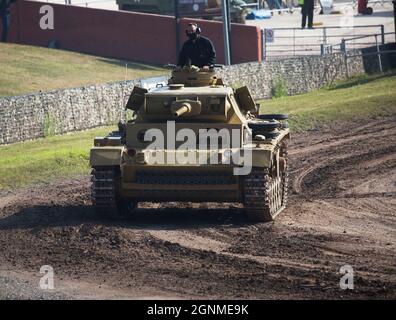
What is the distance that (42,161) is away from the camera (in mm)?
22328

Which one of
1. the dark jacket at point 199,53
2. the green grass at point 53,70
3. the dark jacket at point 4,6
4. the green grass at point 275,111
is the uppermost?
the dark jacket at point 199,53

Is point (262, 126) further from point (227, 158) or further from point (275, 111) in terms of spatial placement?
point (275, 111)

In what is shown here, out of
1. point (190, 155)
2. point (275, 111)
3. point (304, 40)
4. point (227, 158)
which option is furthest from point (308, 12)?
point (227, 158)

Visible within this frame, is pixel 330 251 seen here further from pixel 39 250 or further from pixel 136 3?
pixel 136 3

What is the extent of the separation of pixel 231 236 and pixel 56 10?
30375 millimetres

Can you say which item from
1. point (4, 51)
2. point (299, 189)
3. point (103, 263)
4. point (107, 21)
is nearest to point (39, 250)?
point (103, 263)

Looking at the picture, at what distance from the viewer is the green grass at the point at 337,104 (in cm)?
2806

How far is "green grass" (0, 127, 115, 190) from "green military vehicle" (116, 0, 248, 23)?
59.7ft

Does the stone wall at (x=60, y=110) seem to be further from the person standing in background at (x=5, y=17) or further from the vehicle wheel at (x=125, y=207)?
the person standing in background at (x=5, y=17)

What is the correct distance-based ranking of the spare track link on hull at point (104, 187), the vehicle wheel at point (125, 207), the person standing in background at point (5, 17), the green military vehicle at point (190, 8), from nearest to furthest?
the spare track link on hull at point (104, 187) < the vehicle wheel at point (125, 207) < the person standing in background at point (5, 17) < the green military vehicle at point (190, 8)

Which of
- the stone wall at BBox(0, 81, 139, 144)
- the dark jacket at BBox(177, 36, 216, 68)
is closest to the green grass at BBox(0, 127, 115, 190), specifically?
the stone wall at BBox(0, 81, 139, 144)

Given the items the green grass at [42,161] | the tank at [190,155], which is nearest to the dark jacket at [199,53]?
the tank at [190,155]

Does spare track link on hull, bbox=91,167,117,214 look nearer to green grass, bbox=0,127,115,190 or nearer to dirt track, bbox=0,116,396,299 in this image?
dirt track, bbox=0,116,396,299

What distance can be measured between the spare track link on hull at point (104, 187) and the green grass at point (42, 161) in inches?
184
